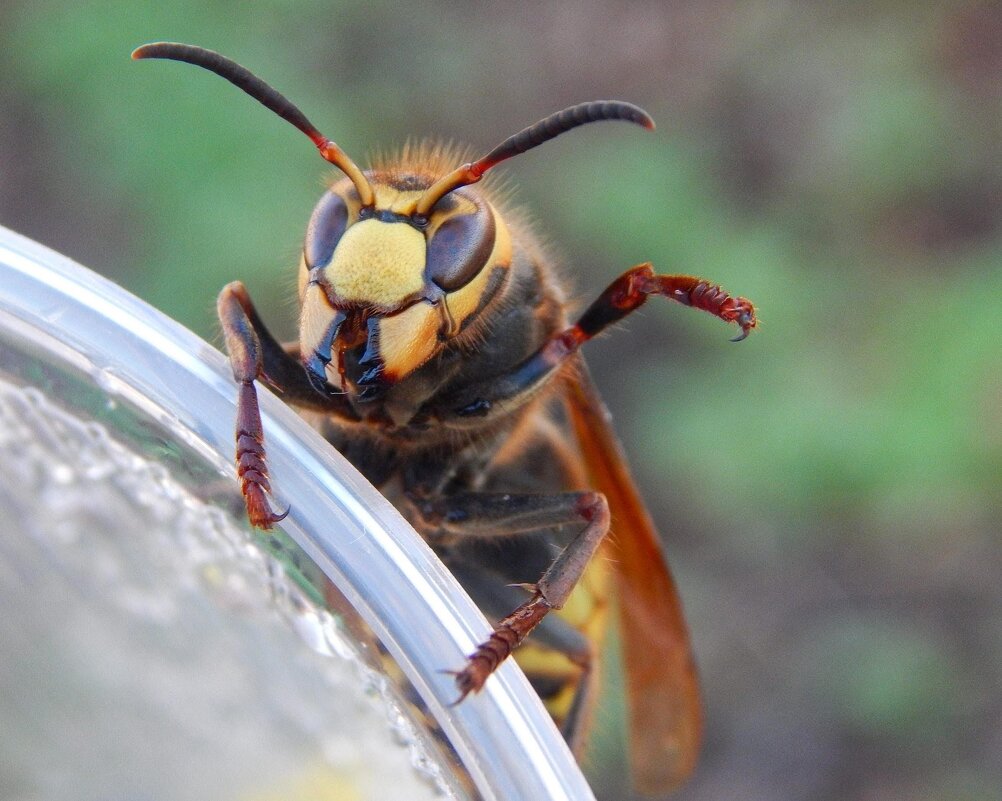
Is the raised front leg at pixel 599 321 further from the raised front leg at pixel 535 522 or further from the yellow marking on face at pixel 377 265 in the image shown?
the yellow marking on face at pixel 377 265

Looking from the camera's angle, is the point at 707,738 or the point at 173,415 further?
the point at 707,738

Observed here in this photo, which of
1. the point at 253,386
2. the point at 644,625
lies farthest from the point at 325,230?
the point at 644,625

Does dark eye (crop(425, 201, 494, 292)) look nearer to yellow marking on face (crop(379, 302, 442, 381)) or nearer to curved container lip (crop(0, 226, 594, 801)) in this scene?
yellow marking on face (crop(379, 302, 442, 381))

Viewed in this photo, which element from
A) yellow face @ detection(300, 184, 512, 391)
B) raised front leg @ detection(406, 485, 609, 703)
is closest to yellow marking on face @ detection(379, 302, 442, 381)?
yellow face @ detection(300, 184, 512, 391)

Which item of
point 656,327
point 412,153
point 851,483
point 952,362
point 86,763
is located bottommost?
point 86,763

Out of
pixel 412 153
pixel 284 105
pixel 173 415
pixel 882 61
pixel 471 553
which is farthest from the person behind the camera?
pixel 882 61

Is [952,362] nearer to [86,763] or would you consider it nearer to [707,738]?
[707,738]

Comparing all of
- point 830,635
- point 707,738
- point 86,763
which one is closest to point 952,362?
point 830,635
